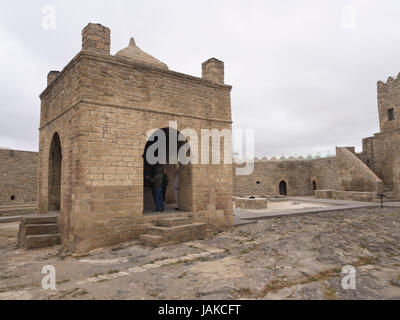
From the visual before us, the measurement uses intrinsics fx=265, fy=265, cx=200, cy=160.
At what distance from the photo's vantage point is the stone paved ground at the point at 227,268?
12.3 feet

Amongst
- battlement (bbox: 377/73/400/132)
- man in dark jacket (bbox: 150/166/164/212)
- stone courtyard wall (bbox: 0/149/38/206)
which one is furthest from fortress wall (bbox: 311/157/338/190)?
stone courtyard wall (bbox: 0/149/38/206)

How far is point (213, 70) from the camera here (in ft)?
29.4

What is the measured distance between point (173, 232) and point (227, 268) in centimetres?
231

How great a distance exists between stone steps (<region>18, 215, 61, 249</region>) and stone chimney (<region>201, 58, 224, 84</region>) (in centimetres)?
652

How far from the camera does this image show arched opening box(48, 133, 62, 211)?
9.18 metres

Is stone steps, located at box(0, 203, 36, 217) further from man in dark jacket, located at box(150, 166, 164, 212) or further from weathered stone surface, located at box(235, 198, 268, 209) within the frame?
weathered stone surface, located at box(235, 198, 268, 209)

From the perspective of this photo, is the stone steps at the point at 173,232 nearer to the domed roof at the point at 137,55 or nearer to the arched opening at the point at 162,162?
the arched opening at the point at 162,162

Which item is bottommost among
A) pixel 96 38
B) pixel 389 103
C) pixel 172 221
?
pixel 172 221

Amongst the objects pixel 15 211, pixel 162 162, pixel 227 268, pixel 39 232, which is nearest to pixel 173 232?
pixel 227 268

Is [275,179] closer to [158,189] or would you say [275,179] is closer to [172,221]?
[158,189]

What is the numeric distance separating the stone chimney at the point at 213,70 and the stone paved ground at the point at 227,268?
16.9ft
